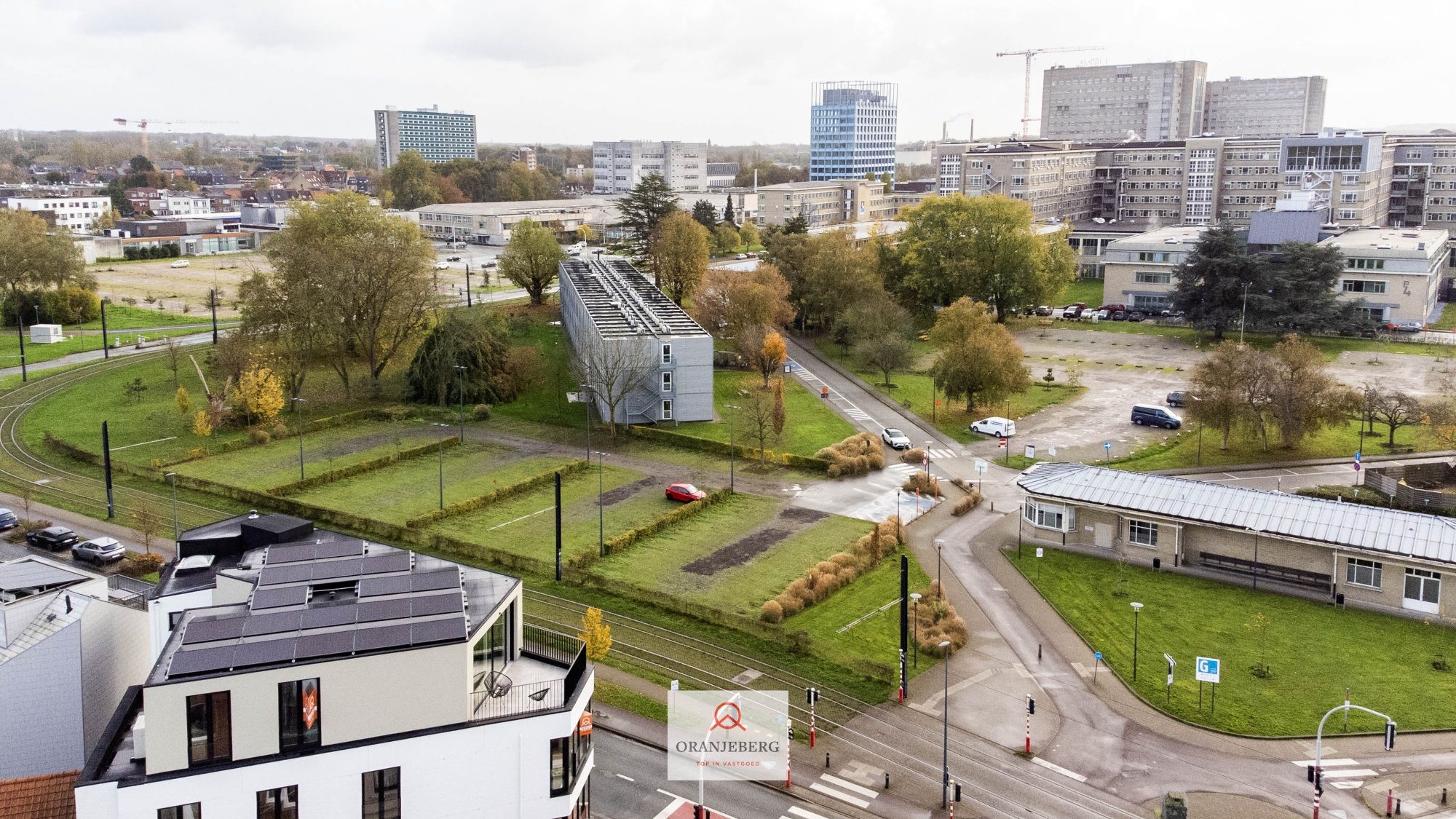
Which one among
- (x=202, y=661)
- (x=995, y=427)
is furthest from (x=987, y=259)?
(x=202, y=661)

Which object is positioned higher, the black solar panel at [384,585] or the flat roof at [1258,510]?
the black solar panel at [384,585]

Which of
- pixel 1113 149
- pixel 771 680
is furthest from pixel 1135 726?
pixel 1113 149

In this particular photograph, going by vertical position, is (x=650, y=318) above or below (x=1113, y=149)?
below

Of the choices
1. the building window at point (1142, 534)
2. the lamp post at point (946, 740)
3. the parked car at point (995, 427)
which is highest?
the parked car at point (995, 427)

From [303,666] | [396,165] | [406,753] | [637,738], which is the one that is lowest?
[637,738]

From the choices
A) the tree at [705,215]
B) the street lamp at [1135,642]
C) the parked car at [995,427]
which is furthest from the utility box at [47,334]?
the street lamp at [1135,642]

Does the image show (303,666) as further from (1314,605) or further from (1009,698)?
(1314,605)

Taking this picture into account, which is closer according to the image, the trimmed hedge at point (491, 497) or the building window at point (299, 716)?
the building window at point (299, 716)

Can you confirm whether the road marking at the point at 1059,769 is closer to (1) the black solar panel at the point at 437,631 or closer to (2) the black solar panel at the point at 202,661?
(1) the black solar panel at the point at 437,631
